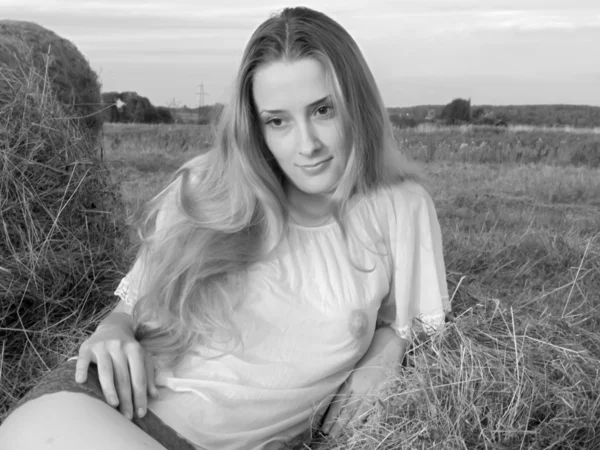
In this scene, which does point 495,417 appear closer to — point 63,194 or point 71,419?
point 71,419

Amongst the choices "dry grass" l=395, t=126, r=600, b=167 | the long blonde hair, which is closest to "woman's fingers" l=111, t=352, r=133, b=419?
the long blonde hair

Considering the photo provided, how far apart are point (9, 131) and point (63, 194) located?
0.98 ft

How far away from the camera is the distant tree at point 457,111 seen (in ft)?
40.8

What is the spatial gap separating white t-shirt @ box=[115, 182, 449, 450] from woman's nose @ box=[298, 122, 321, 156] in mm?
226

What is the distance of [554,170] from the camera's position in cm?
681

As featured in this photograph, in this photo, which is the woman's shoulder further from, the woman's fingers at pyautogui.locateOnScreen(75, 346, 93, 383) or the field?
the woman's fingers at pyautogui.locateOnScreen(75, 346, 93, 383)

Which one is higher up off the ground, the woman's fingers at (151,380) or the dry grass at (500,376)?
the woman's fingers at (151,380)

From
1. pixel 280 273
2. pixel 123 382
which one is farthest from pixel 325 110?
pixel 123 382

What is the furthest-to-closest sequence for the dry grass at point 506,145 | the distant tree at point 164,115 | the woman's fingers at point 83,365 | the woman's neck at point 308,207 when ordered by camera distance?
the distant tree at point 164,115 → the dry grass at point 506,145 → the woman's neck at point 308,207 → the woman's fingers at point 83,365

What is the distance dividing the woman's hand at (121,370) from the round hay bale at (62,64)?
2286 millimetres

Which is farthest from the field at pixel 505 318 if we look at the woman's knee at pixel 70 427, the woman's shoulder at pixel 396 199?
the woman's knee at pixel 70 427

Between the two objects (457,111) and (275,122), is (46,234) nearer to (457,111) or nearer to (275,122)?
(275,122)

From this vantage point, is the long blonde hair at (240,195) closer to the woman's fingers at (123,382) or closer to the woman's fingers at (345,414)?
the woman's fingers at (123,382)

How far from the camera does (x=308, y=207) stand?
1966mm
